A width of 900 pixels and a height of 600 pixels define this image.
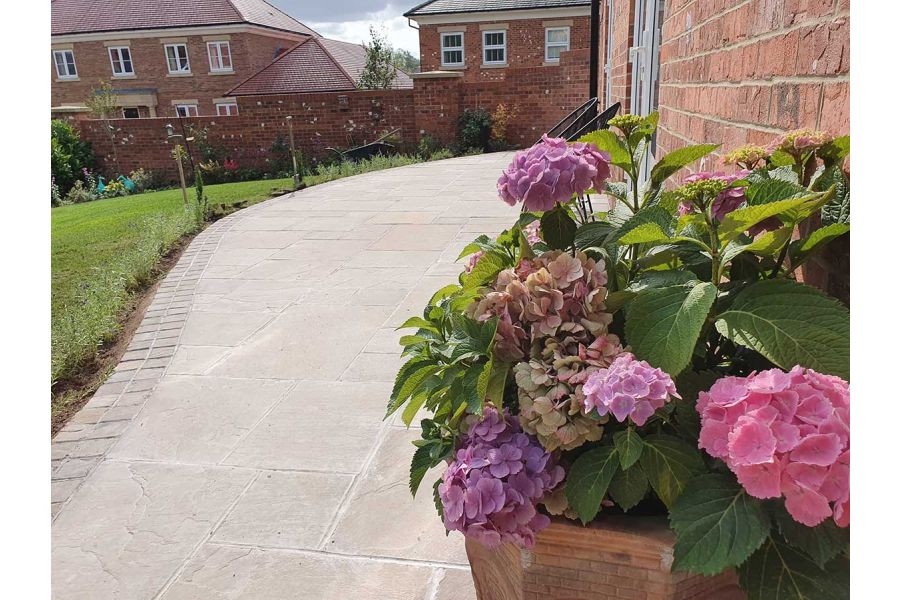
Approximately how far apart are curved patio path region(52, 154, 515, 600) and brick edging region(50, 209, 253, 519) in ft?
0.04

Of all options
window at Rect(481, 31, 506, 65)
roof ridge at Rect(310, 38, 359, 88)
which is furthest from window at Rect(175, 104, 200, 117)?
window at Rect(481, 31, 506, 65)

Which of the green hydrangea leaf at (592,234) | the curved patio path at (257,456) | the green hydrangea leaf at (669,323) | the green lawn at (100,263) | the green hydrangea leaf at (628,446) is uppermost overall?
the green hydrangea leaf at (592,234)

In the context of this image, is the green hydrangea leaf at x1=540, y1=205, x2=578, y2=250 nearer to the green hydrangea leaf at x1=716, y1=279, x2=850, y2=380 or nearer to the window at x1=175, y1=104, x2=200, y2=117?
the green hydrangea leaf at x1=716, y1=279, x2=850, y2=380

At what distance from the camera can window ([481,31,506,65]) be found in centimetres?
1994

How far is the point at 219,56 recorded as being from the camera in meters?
24.9

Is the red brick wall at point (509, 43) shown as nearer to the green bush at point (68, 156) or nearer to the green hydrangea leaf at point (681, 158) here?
the green bush at point (68, 156)

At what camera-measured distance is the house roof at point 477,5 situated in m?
19.0

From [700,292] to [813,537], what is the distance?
38 centimetres

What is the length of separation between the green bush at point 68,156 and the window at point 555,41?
13.8 meters

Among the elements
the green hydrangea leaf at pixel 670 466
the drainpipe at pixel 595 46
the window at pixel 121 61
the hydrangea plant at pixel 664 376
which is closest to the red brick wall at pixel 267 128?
the drainpipe at pixel 595 46

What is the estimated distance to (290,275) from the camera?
5.29m
